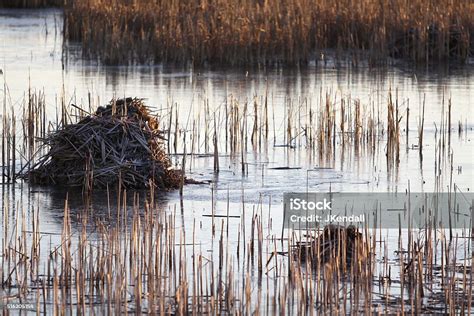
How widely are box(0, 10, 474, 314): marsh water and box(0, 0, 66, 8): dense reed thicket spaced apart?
5.84 meters

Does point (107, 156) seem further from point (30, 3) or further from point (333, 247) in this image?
point (30, 3)

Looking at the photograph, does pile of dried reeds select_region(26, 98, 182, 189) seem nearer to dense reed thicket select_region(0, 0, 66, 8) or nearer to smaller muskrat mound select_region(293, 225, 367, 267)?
smaller muskrat mound select_region(293, 225, 367, 267)

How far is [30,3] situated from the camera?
3288 centimetres

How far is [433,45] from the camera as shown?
22078 mm

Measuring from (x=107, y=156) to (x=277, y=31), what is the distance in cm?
1154

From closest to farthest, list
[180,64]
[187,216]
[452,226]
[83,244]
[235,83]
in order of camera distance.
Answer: [83,244], [452,226], [187,216], [235,83], [180,64]

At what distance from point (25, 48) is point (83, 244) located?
1659 cm

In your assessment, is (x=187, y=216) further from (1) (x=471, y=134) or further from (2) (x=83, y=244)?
(1) (x=471, y=134)

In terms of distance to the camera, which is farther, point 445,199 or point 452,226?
point 445,199

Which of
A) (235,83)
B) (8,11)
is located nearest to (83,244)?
(235,83)

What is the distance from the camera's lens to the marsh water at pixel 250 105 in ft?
31.3

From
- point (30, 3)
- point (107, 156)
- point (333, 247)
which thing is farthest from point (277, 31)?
point (333, 247)

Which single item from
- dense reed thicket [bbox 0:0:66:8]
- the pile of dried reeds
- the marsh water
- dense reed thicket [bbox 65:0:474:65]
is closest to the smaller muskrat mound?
the marsh water

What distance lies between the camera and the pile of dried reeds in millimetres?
10141
